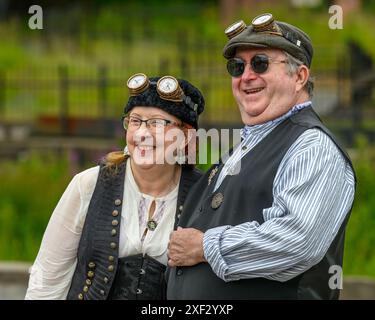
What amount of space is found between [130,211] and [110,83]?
33.9 ft

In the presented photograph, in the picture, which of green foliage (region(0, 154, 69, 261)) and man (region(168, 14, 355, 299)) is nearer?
man (region(168, 14, 355, 299))

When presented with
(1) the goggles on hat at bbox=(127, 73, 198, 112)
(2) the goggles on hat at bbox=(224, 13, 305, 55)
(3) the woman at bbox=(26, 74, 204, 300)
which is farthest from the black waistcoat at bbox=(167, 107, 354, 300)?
(1) the goggles on hat at bbox=(127, 73, 198, 112)

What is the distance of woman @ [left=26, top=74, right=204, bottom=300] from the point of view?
4074mm

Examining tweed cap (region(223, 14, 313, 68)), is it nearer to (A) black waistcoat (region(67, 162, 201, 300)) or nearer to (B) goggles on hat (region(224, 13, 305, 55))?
(B) goggles on hat (region(224, 13, 305, 55))

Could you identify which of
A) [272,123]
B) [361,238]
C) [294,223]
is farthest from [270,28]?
[361,238]

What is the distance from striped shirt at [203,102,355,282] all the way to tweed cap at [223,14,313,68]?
29cm

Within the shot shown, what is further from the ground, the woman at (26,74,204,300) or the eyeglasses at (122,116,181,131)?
the eyeglasses at (122,116,181,131)

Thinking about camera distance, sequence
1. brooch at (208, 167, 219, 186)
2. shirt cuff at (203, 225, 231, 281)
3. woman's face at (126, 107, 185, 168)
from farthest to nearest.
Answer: woman's face at (126, 107, 185, 168) < brooch at (208, 167, 219, 186) < shirt cuff at (203, 225, 231, 281)

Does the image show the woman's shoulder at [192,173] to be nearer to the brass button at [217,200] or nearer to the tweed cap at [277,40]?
the brass button at [217,200]

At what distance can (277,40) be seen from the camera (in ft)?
12.1

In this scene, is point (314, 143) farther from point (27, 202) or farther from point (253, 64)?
point (27, 202)

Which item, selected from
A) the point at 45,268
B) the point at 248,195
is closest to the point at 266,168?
the point at 248,195

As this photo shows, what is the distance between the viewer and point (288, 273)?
11.5ft

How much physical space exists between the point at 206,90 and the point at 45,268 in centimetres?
903
